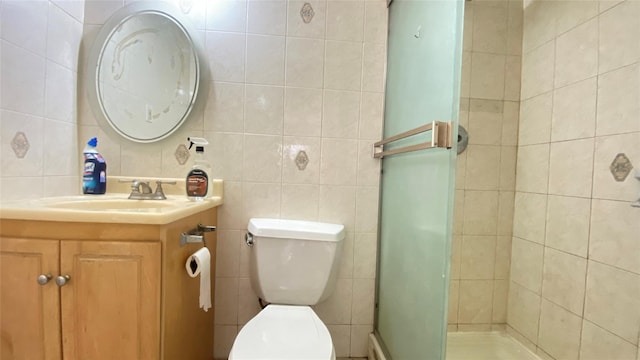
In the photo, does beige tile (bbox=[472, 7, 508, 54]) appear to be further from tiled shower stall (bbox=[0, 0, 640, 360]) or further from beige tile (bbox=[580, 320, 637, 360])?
beige tile (bbox=[580, 320, 637, 360])

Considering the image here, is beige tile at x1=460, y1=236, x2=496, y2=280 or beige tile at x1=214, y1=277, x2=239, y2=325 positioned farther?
beige tile at x1=460, y1=236, x2=496, y2=280

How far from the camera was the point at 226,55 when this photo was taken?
1291mm

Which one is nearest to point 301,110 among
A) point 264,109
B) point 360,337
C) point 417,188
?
point 264,109

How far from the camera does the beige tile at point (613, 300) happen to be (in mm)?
932

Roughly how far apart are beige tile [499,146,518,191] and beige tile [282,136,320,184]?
40.1 inches

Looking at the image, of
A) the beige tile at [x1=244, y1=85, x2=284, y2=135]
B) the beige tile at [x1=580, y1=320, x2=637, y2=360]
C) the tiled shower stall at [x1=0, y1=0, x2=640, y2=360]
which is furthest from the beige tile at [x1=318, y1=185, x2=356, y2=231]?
the beige tile at [x1=580, y1=320, x2=637, y2=360]

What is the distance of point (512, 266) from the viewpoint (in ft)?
4.83

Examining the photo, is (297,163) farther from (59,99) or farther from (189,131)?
(59,99)

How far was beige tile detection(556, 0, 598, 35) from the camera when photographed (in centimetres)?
112

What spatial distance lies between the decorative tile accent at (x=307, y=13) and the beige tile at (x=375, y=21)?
0.27 m

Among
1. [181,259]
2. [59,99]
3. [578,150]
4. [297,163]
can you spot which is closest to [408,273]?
[297,163]

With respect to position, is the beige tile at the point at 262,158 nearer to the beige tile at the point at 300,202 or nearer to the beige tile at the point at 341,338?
the beige tile at the point at 300,202

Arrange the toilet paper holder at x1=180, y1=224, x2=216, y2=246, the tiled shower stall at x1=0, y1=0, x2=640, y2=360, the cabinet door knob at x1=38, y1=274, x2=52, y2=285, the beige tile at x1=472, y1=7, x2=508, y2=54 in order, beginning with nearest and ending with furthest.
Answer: the cabinet door knob at x1=38, y1=274, x2=52, y2=285 < the toilet paper holder at x1=180, y1=224, x2=216, y2=246 < the tiled shower stall at x1=0, y1=0, x2=640, y2=360 < the beige tile at x1=472, y1=7, x2=508, y2=54

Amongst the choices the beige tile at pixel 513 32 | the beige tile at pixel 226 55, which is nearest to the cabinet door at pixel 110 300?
the beige tile at pixel 226 55
